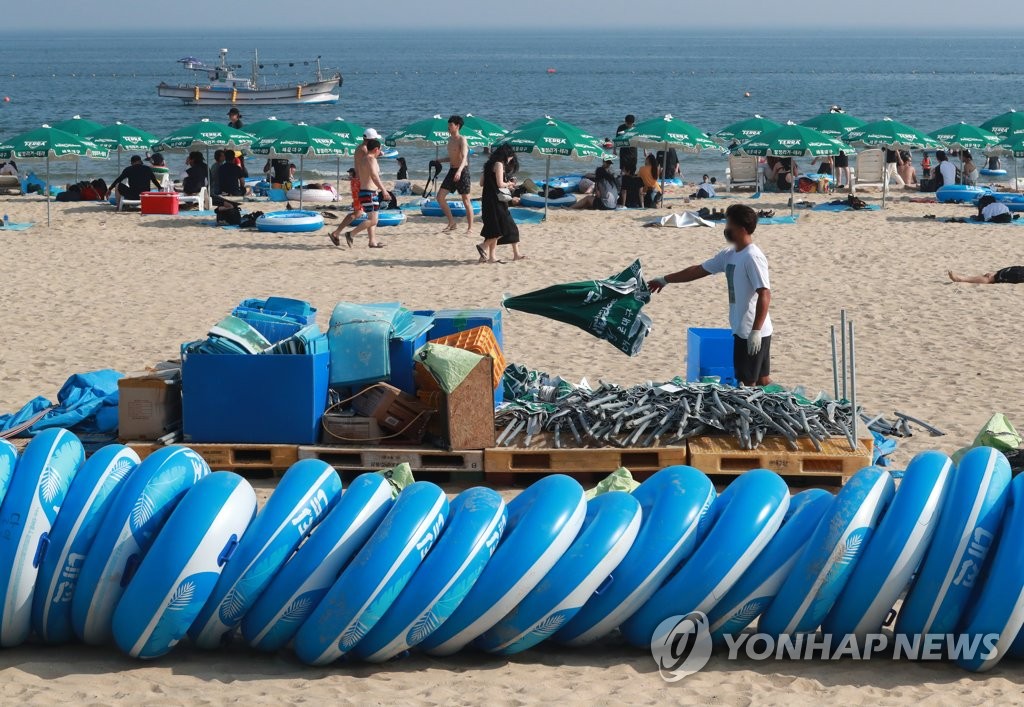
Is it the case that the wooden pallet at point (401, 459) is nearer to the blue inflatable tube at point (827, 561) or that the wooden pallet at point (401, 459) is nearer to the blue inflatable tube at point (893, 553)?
the blue inflatable tube at point (827, 561)

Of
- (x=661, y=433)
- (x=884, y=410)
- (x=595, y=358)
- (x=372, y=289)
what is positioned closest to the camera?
(x=661, y=433)

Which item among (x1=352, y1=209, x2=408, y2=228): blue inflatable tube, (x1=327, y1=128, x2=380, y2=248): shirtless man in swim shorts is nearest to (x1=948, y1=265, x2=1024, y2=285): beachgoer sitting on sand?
(x1=327, y1=128, x2=380, y2=248): shirtless man in swim shorts

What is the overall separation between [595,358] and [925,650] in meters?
4.93

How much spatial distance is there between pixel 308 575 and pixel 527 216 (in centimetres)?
1326

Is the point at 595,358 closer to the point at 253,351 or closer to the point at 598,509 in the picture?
the point at 253,351

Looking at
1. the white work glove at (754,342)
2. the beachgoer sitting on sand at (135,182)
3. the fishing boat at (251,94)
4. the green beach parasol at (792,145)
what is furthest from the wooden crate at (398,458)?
the fishing boat at (251,94)

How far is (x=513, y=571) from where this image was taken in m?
4.66

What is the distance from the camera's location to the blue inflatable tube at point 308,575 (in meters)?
4.70

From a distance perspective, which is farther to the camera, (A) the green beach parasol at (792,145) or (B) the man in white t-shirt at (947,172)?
(B) the man in white t-shirt at (947,172)

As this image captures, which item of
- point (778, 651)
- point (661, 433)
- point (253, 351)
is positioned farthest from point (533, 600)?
point (253, 351)

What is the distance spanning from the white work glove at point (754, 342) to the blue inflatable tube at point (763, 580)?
2467 mm

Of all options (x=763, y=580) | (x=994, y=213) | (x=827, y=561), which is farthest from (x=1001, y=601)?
(x=994, y=213)

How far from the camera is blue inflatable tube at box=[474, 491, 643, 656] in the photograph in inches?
185

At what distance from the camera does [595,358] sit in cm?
942
